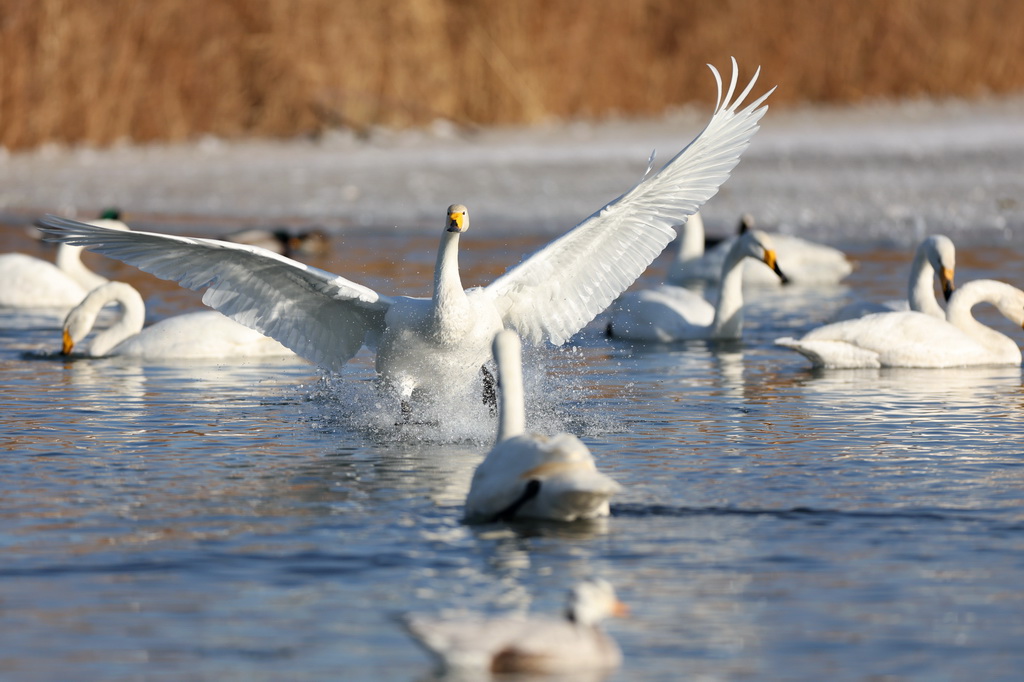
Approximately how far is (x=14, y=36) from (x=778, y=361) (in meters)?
13.9

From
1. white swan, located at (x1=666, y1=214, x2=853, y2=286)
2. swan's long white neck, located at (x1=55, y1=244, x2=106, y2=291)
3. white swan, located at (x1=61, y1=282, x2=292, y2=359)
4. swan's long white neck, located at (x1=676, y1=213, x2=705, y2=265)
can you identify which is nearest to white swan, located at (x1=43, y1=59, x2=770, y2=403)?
white swan, located at (x1=61, y1=282, x2=292, y2=359)

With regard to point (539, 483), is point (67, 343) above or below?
above

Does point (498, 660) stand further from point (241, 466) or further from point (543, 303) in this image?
point (543, 303)

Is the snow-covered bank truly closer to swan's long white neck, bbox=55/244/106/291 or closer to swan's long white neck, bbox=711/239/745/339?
swan's long white neck, bbox=55/244/106/291

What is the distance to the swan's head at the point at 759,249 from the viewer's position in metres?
11.4

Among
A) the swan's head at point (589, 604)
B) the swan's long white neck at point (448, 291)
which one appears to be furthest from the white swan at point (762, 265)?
the swan's head at point (589, 604)

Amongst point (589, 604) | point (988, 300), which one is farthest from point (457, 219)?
point (988, 300)

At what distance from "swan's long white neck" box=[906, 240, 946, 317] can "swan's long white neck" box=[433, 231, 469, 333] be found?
4003mm

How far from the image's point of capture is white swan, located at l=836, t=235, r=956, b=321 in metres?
10.6

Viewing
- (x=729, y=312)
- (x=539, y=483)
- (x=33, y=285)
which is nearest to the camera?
(x=539, y=483)

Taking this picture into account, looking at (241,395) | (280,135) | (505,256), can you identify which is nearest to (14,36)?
(280,135)

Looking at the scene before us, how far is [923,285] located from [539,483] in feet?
18.6

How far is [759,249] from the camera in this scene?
11414mm

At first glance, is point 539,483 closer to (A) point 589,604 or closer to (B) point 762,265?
(A) point 589,604
